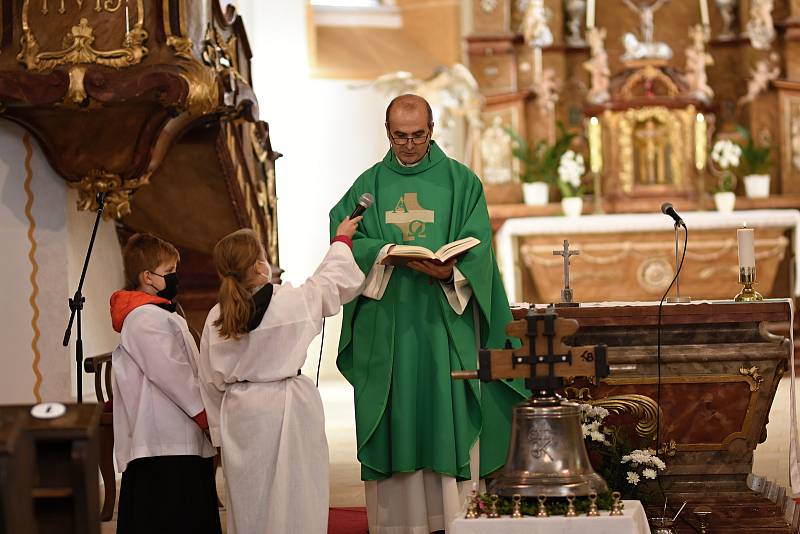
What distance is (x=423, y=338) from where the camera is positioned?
537 centimetres

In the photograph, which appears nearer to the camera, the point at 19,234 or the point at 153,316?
the point at 153,316

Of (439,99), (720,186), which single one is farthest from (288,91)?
(720,186)

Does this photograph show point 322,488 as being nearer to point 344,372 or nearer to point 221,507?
point 344,372

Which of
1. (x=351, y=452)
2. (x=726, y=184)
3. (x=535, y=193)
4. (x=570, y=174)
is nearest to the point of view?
(x=351, y=452)

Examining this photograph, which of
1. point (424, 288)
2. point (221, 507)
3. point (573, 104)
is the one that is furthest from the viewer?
point (573, 104)

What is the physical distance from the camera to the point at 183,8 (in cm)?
629

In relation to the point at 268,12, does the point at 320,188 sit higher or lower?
lower

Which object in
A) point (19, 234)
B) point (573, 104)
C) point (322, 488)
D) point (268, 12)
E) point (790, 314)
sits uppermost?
point (268, 12)

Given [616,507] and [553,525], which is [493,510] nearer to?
[553,525]

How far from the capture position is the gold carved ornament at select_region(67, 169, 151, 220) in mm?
6641

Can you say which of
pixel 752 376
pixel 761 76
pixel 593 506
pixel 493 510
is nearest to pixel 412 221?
pixel 752 376

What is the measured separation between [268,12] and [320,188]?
6.59ft

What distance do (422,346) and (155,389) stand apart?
116cm

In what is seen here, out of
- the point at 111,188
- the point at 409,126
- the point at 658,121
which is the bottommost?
the point at 111,188
